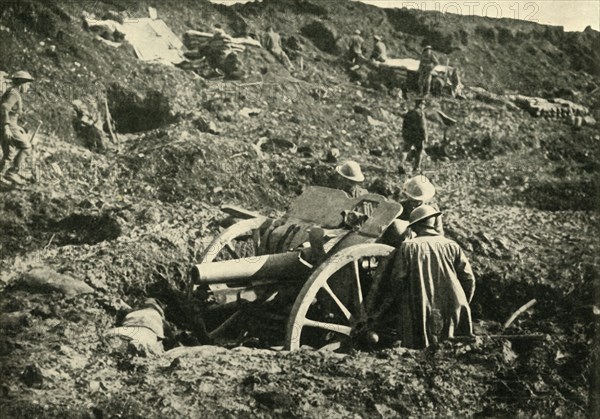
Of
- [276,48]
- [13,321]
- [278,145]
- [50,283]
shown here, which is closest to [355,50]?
[276,48]

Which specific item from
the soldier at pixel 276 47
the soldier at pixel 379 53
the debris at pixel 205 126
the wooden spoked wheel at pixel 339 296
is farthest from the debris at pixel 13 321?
the soldier at pixel 379 53

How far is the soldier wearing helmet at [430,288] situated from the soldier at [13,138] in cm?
499

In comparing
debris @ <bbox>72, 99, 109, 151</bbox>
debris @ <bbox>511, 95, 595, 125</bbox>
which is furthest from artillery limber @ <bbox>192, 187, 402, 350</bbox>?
debris @ <bbox>511, 95, 595, 125</bbox>

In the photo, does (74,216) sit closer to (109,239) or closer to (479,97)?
(109,239)

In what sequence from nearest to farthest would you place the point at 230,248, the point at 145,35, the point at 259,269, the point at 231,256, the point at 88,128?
the point at 259,269
the point at 230,248
the point at 231,256
the point at 88,128
the point at 145,35

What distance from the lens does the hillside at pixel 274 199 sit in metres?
4.99

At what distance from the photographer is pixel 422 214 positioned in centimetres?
572

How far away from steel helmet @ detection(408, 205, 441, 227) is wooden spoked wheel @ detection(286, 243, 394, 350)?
32 centimetres

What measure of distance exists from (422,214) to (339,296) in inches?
39.8

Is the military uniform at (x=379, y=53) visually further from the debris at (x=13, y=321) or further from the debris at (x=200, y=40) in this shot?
the debris at (x=13, y=321)

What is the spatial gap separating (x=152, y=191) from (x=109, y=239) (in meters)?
1.46

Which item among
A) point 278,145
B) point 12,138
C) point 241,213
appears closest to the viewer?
point 241,213

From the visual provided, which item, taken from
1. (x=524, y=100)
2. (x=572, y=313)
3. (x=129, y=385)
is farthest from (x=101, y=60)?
(x=524, y=100)

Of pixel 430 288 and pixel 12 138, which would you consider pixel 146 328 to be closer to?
pixel 430 288
